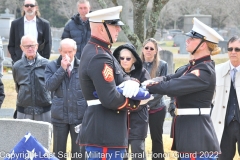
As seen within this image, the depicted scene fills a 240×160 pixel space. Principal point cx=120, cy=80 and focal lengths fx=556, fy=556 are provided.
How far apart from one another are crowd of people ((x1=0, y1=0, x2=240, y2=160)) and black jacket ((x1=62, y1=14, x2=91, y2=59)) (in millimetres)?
16

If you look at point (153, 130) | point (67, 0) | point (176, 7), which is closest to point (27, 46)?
point (153, 130)

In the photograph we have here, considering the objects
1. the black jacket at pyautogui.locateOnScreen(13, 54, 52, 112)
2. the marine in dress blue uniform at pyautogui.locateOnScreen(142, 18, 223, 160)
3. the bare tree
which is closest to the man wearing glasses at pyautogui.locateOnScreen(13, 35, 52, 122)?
the black jacket at pyautogui.locateOnScreen(13, 54, 52, 112)

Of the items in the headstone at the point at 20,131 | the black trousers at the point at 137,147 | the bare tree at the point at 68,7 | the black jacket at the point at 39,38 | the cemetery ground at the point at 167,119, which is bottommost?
the cemetery ground at the point at 167,119

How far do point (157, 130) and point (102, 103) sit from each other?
325cm

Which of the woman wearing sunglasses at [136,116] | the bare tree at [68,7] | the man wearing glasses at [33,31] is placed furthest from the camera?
the bare tree at [68,7]

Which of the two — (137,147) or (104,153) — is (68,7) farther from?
(104,153)

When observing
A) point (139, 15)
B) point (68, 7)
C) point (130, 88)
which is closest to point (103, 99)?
point (130, 88)

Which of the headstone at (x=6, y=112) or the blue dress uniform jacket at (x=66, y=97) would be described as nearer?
the blue dress uniform jacket at (x=66, y=97)

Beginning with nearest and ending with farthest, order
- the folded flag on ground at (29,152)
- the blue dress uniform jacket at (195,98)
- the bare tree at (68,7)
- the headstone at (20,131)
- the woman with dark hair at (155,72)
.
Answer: the folded flag on ground at (29,152) < the blue dress uniform jacket at (195,98) < the headstone at (20,131) < the woman with dark hair at (155,72) < the bare tree at (68,7)

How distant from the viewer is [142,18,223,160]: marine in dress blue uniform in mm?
5309

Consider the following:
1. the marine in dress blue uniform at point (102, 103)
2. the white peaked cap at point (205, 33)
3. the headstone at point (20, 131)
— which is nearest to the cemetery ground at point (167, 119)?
the headstone at point (20, 131)

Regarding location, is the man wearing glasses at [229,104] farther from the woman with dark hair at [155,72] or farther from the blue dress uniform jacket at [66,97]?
the blue dress uniform jacket at [66,97]

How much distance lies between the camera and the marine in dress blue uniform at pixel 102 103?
4.92 meters

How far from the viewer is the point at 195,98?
5391 mm
